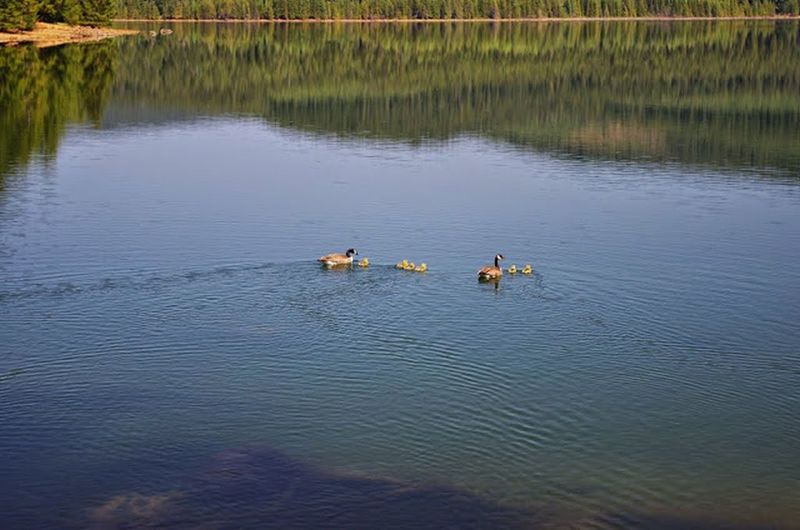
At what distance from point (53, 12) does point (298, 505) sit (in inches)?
4937

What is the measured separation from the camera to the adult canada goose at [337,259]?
31828mm

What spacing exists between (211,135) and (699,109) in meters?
28.4

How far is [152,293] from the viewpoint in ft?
99.4

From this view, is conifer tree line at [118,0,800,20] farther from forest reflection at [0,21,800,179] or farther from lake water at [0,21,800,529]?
lake water at [0,21,800,529]

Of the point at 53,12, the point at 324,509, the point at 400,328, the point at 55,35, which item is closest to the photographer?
the point at 324,509

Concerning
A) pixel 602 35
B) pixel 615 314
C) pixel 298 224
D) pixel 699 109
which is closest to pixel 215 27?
pixel 602 35

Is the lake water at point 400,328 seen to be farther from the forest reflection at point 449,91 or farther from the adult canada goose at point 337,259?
the forest reflection at point 449,91

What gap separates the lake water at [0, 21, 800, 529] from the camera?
1961 centimetres

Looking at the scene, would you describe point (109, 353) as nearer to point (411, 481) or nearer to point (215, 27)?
point (411, 481)

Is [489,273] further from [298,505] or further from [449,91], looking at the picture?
[449,91]

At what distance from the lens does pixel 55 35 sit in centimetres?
12812

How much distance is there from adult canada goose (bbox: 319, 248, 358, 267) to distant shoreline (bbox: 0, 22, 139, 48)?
91.0 metres

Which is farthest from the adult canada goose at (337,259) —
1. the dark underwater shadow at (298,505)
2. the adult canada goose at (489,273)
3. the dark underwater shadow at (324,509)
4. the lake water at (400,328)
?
the dark underwater shadow at (324,509)

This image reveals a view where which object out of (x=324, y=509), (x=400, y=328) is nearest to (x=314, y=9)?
(x=400, y=328)
